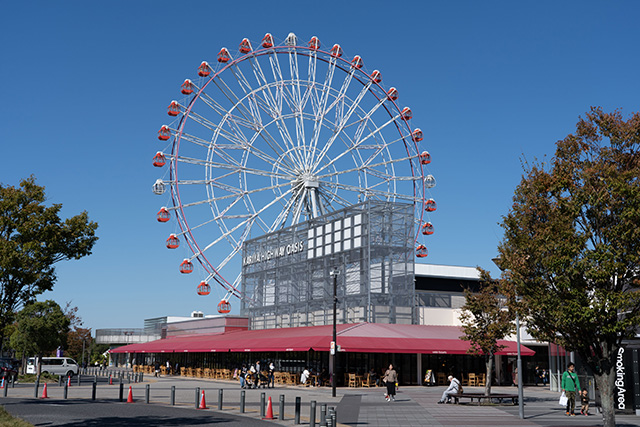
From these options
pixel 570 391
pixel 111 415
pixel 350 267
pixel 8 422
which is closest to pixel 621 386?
pixel 570 391

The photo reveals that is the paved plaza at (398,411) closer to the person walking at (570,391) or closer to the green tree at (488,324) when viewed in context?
the person walking at (570,391)

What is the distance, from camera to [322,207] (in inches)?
2041

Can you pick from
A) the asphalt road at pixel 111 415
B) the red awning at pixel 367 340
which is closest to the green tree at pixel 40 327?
the red awning at pixel 367 340

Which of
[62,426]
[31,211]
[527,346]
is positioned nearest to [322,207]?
[527,346]

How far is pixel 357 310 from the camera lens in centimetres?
4650

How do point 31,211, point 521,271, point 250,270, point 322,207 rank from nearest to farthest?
point 521,271, point 31,211, point 322,207, point 250,270

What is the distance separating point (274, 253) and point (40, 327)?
1934 centimetres

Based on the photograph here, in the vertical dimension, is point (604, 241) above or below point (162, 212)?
below

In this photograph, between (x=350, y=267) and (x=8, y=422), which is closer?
(x=8, y=422)

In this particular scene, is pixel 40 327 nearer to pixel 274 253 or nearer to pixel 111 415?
pixel 274 253

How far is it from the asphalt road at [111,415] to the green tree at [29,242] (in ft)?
22.6

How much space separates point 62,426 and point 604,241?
45.9 feet

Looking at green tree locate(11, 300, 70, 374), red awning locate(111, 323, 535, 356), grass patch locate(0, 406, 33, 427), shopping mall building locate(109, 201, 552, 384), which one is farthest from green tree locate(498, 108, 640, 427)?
green tree locate(11, 300, 70, 374)

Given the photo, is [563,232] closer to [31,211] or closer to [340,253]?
[31,211]
